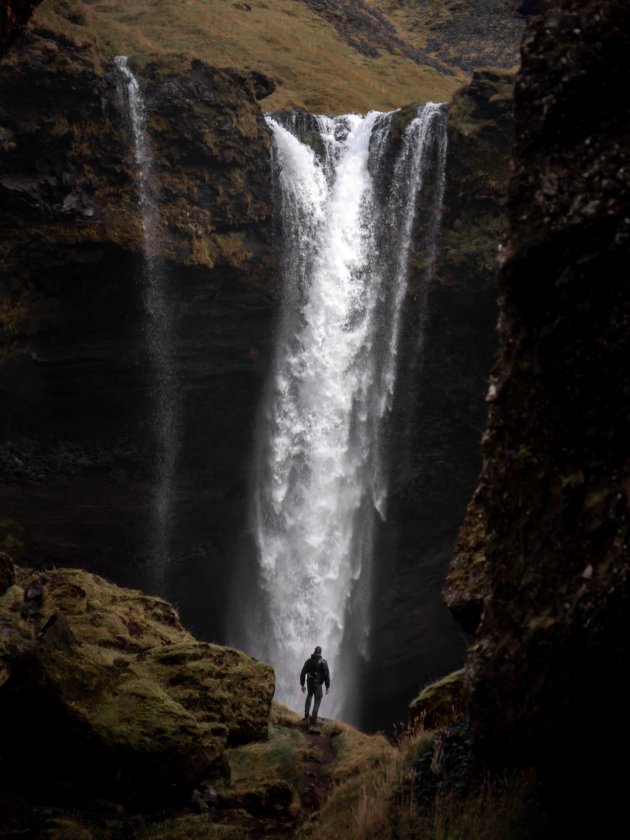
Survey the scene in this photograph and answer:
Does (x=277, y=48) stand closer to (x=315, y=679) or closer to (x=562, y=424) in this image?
(x=315, y=679)

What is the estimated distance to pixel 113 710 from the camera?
9.85 meters

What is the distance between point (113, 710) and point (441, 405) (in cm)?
2468

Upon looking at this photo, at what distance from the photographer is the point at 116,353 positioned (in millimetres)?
28484

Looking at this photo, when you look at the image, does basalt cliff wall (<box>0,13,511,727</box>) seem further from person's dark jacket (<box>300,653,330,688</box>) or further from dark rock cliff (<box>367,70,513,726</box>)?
person's dark jacket (<box>300,653,330,688</box>)

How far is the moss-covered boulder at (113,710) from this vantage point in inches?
344

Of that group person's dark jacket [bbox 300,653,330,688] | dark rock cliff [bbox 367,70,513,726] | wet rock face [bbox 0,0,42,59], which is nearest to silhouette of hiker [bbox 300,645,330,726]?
person's dark jacket [bbox 300,653,330,688]

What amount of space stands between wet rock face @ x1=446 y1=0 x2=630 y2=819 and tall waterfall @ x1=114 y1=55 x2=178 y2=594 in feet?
74.6

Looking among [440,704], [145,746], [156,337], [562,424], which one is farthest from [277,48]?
[562,424]

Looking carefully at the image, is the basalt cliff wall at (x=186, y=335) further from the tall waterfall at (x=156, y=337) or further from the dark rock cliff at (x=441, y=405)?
the tall waterfall at (x=156, y=337)

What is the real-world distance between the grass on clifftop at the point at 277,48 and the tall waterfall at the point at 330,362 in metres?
9.15

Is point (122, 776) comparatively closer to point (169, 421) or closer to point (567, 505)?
point (567, 505)

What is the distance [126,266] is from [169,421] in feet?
20.1

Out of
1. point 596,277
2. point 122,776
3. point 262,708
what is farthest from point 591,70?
point 262,708

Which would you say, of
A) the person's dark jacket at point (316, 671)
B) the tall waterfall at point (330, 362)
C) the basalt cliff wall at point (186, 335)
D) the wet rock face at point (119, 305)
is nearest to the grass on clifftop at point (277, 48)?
the wet rock face at point (119, 305)
